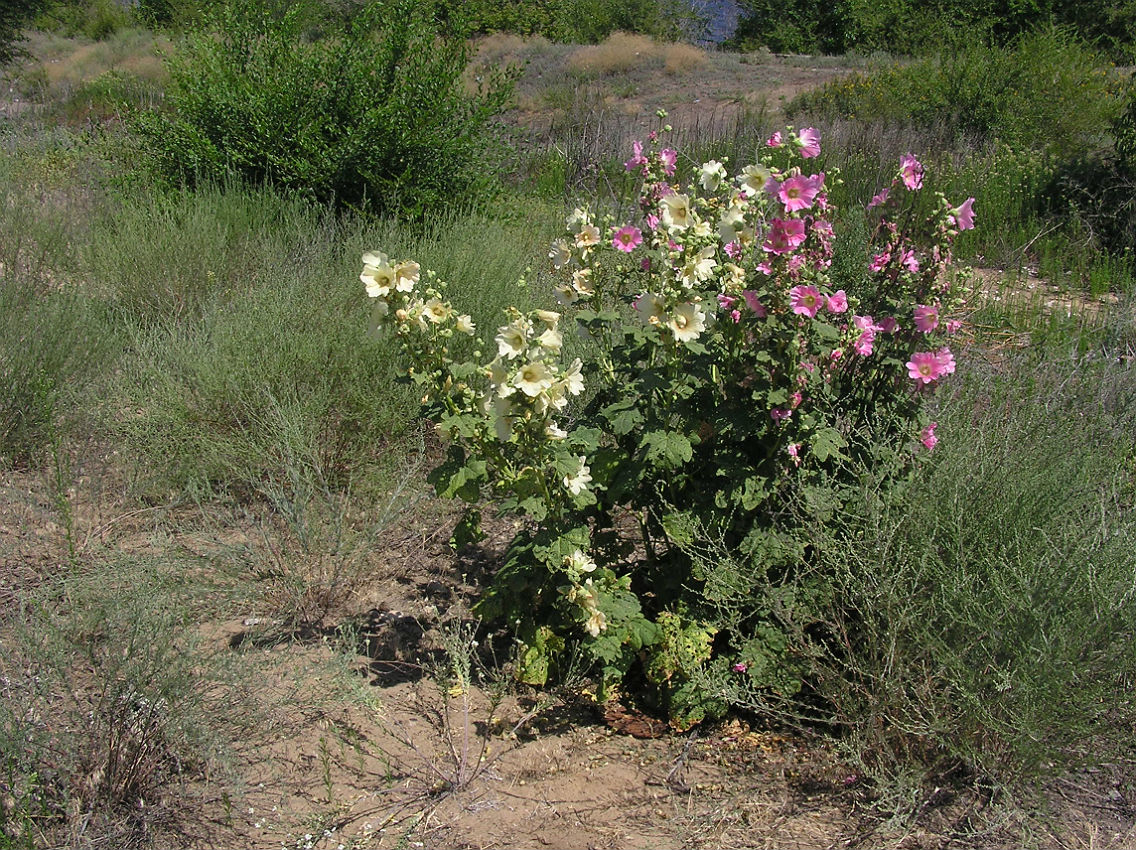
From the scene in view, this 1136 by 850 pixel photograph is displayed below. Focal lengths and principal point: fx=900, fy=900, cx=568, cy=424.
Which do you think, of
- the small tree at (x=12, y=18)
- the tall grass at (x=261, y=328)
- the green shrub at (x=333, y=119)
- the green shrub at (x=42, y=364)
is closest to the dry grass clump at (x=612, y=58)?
the small tree at (x=12, y=18)

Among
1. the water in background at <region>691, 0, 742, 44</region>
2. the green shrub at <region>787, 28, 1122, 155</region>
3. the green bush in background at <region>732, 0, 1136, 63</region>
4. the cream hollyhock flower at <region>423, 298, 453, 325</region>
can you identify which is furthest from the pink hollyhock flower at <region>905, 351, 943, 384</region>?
the water in background at <region>691, 0, 742, 44</region>

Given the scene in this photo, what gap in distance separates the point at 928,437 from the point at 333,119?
4553 mm

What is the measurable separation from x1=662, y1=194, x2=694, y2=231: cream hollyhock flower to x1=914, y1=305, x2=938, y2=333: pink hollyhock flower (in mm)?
613

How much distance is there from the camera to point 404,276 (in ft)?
7.39

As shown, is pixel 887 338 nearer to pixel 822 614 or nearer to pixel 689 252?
pixel 689 252

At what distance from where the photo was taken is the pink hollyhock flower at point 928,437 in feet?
7.74

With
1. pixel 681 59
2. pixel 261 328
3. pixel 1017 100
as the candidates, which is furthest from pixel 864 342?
pixel 681 59

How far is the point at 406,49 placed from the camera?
19.2ft

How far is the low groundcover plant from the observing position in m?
2.21

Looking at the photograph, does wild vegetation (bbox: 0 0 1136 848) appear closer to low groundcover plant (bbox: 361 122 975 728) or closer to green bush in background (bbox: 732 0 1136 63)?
low groundcover plant (bbox: 361 122 975 728)

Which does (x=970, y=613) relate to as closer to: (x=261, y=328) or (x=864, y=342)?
(x=864, y=342)

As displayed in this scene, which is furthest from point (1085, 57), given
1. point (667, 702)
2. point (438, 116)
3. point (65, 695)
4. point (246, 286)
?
point (65, 695)

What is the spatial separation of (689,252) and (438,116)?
13.4 feet

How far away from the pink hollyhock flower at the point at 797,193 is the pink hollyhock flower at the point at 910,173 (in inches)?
10.8
